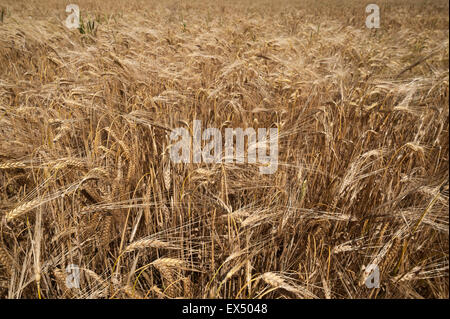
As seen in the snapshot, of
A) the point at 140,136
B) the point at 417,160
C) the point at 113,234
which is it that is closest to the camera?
the point at 113,234

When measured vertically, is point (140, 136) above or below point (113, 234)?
above

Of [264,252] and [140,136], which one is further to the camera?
[140,136]

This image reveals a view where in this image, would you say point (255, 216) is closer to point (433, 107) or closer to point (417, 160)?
point (417, 160)

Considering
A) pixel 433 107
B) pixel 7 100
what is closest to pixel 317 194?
pixel 433 107

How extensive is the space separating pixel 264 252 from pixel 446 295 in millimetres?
505

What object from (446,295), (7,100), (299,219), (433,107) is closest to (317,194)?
(299,219)

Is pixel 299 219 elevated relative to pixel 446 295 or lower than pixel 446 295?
elevated

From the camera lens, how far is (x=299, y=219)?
861mm
